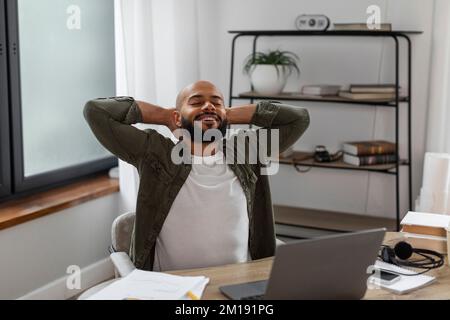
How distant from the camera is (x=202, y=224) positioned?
2.25m

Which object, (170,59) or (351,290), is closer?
(351,290)

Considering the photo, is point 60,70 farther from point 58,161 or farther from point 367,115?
point 367,115

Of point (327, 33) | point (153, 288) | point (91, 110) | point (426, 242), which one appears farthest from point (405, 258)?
point (327, 33)

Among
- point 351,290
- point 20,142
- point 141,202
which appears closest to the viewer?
point 351,290

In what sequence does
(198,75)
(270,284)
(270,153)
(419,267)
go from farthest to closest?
1. (198,75)
2. (270,153)
3. (419,267)
4. (270,284)

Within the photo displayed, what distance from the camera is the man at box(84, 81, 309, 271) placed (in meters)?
2.26

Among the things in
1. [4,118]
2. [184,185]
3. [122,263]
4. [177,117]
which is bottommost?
[122,263]

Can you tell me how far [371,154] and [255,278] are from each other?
6.27ft

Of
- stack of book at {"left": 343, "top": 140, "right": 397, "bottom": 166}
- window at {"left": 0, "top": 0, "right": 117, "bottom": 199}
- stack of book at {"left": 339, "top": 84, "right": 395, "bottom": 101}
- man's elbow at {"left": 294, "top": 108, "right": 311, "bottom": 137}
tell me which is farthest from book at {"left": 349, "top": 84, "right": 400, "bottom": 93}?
window at {"left": 0, "top": 0, "right": 117, "bottom": 199}

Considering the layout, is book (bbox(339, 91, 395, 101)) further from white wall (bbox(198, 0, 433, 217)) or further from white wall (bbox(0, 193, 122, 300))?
white wall (bbox(0, 193, 122, 300))

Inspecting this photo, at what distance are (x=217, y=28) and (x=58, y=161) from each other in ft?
4.20

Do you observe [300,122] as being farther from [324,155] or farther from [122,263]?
[324,155]
